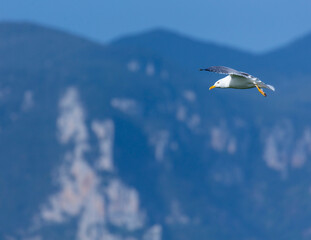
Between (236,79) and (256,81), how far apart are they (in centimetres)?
324

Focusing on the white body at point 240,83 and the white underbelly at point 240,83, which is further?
the white underbelly at point 240,83

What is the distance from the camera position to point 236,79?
7606cm

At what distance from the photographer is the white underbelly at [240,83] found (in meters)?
74.6

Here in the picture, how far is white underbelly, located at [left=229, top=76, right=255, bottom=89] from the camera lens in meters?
74.6

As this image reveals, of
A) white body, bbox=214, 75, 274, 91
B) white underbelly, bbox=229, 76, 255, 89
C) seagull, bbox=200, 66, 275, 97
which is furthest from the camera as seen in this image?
white underbelly, bbox=229, 76, 255, 89

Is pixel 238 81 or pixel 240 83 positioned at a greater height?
pixel 238 81

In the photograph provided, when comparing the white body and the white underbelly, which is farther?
the white underbelly

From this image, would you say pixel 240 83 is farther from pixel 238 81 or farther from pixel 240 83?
pixel 238 81

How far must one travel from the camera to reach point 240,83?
7562 cm

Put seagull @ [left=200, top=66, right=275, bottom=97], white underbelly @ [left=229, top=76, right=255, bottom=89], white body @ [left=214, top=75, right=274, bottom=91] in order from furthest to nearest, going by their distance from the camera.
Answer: white underbelly @ [left=229, top=76, right=255, bottom=89] < white body @ [left=214, top=75, right=274, bottom=91] < seagull @ [left=200, top=66, right=275, bottom=97]

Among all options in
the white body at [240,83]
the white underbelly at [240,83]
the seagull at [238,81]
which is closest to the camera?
the seagull at [238,81]

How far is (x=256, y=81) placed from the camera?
73.0 meters

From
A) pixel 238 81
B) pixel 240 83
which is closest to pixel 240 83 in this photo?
pixel 240 83

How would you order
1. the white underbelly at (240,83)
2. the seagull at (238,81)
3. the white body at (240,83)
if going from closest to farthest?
the seagull at (238,81), the white body at (240,83), the white underbelly at (240,83)
